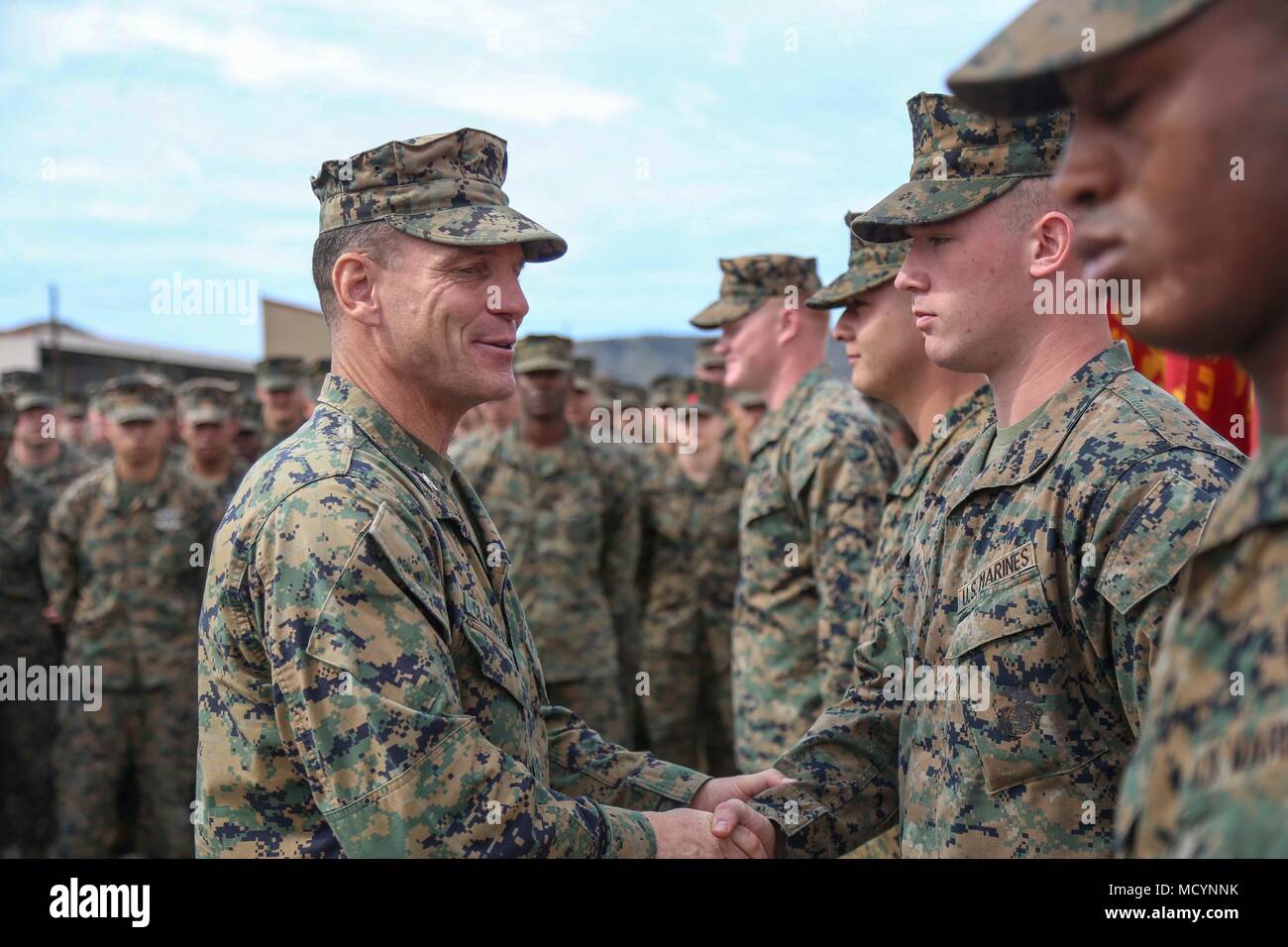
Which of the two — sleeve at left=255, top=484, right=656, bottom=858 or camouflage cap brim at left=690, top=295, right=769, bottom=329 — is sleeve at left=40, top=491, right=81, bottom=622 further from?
sleeve at left=255, top=484, right=656, bottom=858

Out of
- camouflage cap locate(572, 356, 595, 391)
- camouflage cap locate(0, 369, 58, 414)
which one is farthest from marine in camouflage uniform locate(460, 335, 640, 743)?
camouflage cap locate(0, 369, 58, 414)

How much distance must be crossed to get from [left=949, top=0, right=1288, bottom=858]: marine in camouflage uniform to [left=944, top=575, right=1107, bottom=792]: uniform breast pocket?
47.1 inches

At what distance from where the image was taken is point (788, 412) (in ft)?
18.2

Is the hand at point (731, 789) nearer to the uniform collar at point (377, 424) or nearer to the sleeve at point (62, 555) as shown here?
the uniform collar at point (377, 424)

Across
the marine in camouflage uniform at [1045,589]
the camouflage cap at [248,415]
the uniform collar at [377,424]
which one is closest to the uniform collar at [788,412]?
the marine in camouflage uniform at [1045,589]

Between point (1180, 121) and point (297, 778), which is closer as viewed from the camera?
point (1180, 121)

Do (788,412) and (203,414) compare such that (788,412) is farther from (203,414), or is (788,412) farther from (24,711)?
(24,711)

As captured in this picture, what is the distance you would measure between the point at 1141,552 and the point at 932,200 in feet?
3.38

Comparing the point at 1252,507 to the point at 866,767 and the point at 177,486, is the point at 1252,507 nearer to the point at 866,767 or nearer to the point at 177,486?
the point at 866,767

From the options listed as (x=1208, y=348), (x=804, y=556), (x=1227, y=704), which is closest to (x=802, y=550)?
(x=804, y=556)

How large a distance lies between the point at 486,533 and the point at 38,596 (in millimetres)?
6546

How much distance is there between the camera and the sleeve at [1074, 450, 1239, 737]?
2209mm

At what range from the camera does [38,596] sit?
323 inches
